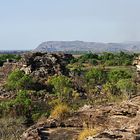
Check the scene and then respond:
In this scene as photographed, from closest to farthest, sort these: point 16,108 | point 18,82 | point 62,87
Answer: point 16,108
point 62,87
point 18,82

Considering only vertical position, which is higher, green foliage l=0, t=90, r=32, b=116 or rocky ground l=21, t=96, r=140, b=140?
rocky ground l=21, t=96, r=140, b=140

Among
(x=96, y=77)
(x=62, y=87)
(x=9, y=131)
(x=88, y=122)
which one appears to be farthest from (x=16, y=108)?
(x=96, y=77)

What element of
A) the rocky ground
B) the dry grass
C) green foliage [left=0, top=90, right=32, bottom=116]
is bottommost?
green foliage [left=0, top=90, right=32, bottom=116]

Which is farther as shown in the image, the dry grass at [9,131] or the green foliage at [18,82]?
the green foliage at [18,82]

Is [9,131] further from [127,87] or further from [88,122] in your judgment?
[127,87]

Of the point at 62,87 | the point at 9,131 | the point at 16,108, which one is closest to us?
the point at 9,131

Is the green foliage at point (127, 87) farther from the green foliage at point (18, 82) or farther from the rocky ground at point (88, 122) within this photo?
the rocky ground at point (88, 122)

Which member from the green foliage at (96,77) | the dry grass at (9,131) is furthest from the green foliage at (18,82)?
the dry grass at (9,131)

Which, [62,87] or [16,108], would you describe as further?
[62,87]

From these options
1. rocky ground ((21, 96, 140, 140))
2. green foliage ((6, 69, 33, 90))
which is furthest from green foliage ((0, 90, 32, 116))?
green foliage ((6, 69, 33, 90))

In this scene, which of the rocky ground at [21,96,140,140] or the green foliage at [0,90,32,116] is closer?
the rocky ground at [21,96,140,140]

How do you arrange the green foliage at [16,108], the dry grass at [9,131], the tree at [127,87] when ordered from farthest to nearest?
the tree at [127,87] < the green foliage at [16,108] < the dry grass at [9,131]

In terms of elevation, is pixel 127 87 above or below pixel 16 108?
above

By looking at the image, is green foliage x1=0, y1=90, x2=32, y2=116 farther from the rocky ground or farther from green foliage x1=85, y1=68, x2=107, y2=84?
green foliage x1=85, y1=68, x2=107, y2=84
